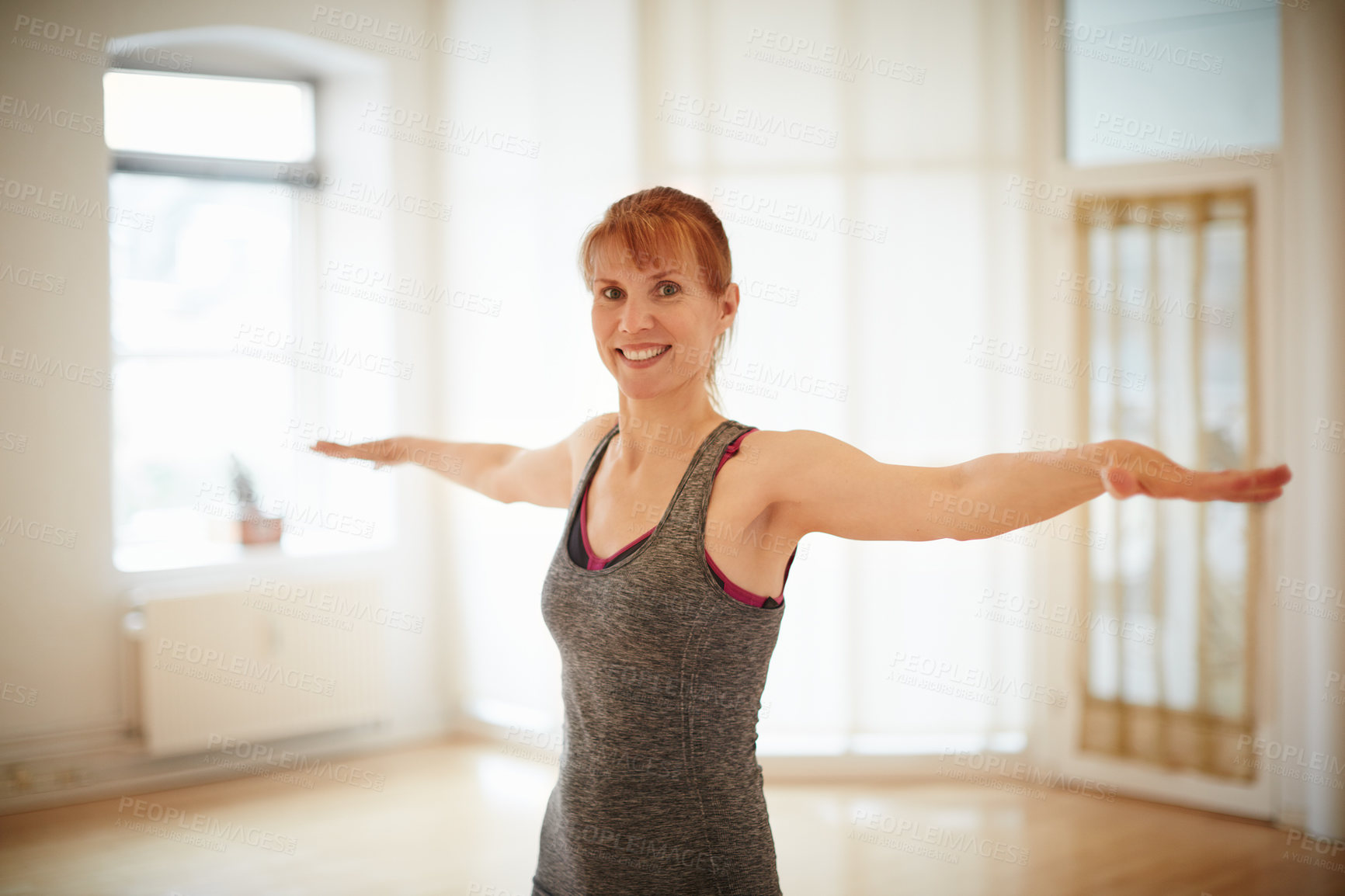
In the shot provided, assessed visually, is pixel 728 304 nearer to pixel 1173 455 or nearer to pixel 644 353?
pixel 644 353

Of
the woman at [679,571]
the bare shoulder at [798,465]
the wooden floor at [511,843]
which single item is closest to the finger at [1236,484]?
the woman at [679,571]

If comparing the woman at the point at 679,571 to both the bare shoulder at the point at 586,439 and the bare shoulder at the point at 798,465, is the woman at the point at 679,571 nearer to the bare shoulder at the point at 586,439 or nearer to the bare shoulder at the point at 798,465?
the bare shoulder at the point at 798,465

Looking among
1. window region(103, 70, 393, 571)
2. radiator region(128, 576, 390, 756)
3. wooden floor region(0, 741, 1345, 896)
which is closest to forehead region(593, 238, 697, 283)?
wooden floor region(0, 741, 1345, 896)

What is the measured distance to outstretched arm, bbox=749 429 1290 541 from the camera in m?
0.86

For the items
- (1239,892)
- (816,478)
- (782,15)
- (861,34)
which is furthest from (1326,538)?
(816,478)

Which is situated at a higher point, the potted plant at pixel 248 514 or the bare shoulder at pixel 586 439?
the bare shoulder at pixel 586 439

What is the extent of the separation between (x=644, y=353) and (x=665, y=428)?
0.35 feet

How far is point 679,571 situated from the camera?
1093mm

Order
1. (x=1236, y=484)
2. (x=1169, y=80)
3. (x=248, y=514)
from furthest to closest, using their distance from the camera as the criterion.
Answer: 1. (x=248, y=514)
2. (x=1169, y=80)
3. (x=1236, y=484)

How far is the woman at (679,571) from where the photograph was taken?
42.8 inches

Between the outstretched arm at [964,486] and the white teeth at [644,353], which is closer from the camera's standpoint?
the outstretched arm at [964,486]

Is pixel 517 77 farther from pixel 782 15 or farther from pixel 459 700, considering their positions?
A: pixel 459 700

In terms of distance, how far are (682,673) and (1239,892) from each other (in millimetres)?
2560

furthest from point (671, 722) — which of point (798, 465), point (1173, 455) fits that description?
point (1173, 455)
